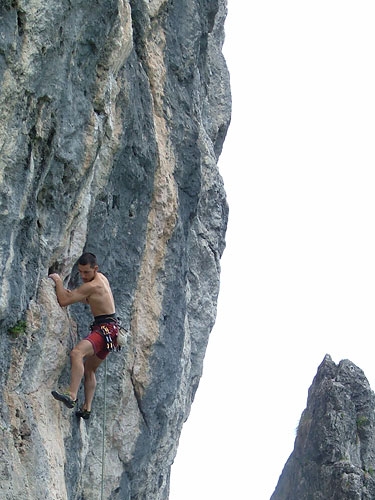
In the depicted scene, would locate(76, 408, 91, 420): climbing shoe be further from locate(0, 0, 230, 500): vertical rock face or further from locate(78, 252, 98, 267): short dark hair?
locate(78, 252, 98, 267): short dark hair

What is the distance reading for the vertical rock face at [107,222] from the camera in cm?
1173

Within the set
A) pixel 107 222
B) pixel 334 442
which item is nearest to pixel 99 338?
pixel 107 222

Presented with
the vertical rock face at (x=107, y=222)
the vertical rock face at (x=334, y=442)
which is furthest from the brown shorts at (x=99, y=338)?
the vertical rock face at (x=334, y=442)

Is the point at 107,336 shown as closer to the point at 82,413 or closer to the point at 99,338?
the point at 99,338

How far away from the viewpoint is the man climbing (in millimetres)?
13328

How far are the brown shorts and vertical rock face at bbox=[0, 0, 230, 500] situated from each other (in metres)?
0.38

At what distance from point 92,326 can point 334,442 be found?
1499 cm

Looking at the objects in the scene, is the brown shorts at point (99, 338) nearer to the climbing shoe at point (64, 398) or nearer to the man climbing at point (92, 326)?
the man climbing at point (92, 326)

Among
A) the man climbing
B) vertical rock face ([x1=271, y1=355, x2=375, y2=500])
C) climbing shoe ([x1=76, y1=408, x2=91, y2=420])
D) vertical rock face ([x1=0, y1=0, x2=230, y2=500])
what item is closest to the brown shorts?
the man climbing

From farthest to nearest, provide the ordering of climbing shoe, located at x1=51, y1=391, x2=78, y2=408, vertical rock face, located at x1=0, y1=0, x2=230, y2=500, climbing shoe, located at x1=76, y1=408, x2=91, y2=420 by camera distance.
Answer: climbing shoe, located at x1=76, y1=408, x2=91, y2=420 → climbing shoe, located at x1=51, y1=391, x2=78, y2=408 → vertical rock face, located at x1=0, y1=0, x2=230, y2=500

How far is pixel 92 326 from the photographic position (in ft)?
45.8

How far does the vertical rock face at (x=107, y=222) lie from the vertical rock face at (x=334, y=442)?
23.3 feet

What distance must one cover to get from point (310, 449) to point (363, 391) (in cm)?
254

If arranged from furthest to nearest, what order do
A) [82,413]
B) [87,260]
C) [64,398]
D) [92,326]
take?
1. [82,413]
2. [92,326]
3. [87,260]
4. [64,398]
